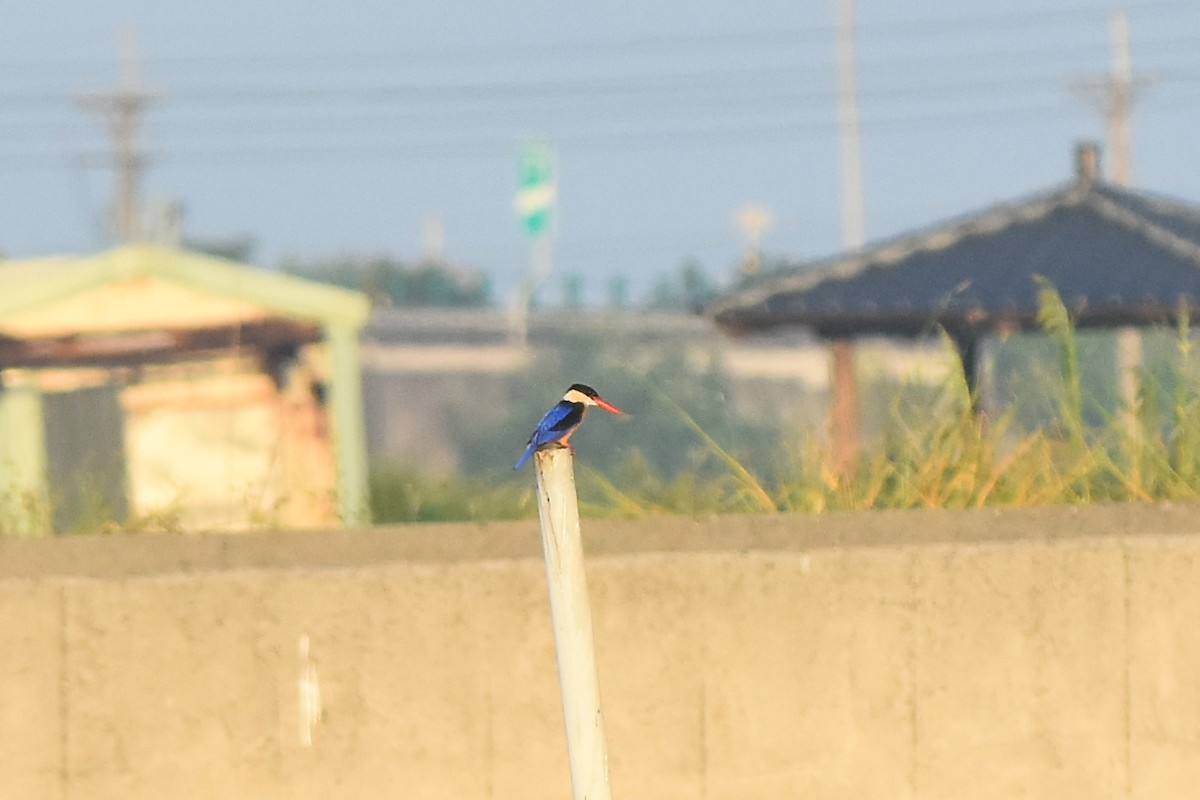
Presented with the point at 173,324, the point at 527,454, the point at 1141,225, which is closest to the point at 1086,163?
the point at 1141,225

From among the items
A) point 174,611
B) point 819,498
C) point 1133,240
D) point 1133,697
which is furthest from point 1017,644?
point 1133,240

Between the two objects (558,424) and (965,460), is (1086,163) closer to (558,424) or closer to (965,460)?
(965,460)

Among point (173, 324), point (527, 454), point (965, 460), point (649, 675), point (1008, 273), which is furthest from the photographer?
point (1008, 273)

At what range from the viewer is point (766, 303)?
71.2 ft

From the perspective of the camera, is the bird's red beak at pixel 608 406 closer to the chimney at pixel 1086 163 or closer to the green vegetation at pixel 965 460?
the green vegetation at pixel 965 460

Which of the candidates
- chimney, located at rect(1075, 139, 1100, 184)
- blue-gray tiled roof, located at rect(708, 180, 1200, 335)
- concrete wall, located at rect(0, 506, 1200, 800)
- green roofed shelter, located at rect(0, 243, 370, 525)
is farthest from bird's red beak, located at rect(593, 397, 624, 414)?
chimney, located at rect(1075, 139, 1100, 184)

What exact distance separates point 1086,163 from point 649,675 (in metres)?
19.8

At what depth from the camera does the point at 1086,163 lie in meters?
24.4

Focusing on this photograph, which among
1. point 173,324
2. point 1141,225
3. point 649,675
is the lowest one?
point 649,675

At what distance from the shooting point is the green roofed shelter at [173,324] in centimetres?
1902

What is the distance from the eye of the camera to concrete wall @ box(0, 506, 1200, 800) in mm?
5527

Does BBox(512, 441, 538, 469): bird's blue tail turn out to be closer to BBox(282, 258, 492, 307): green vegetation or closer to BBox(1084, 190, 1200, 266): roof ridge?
BBox(1084, 190, 1200, 266): roof ridge

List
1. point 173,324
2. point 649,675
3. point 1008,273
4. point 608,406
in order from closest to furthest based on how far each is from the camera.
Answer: point 608,406, point 649,675, point 173,324, point 1008,273

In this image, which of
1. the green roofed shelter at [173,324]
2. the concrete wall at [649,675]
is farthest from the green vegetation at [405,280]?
the concrete wall at [649,675]
